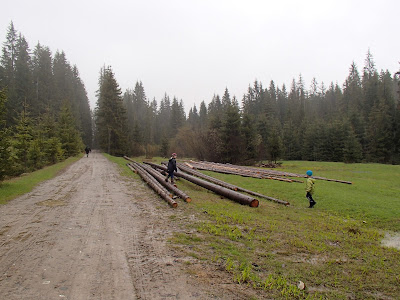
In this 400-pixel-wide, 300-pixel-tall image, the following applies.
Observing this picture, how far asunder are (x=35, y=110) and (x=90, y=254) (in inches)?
2137

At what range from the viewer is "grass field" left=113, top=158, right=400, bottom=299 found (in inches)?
167

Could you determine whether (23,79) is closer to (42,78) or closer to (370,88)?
(42,78)

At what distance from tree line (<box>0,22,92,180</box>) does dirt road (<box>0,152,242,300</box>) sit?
7035 millimetres

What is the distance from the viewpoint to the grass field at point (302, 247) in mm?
4246

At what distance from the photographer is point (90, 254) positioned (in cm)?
495

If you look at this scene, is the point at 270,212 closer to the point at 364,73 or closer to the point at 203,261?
the point at 203,261

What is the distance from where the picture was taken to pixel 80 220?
24.0ft

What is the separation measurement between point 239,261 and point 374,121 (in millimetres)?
57699

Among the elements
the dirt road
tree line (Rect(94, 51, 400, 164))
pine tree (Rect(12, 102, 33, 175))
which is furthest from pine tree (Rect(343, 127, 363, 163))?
pine tree (Rect(12, 102, 33, 175))

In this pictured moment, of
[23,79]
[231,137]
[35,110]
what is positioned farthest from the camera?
[23,79]

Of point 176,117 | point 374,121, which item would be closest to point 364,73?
point 374,121

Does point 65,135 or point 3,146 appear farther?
point 65,135

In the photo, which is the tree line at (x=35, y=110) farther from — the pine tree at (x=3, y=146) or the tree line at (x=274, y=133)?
the tree line at (x=274, y=133)

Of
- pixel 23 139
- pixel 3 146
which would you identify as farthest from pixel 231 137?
pixel 3 146
